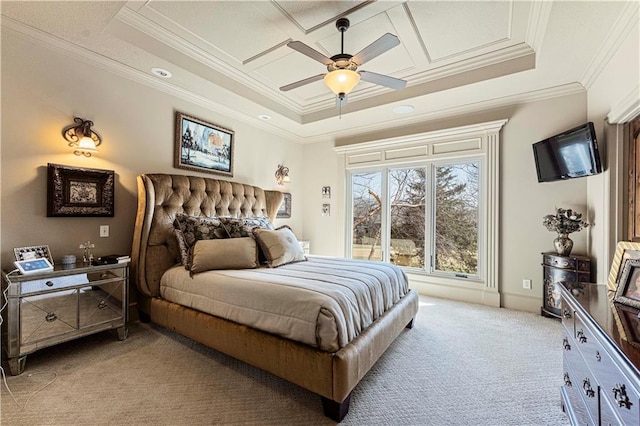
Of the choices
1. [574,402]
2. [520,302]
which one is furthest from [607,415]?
[520,302]

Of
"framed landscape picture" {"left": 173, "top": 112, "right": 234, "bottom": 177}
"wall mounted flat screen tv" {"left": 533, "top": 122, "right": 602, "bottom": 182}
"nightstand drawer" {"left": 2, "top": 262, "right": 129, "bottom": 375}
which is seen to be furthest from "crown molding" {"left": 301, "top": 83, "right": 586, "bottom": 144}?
"nightstand drawer" {"left": 2, "top": 262, "right": 129, "bottom": 375}

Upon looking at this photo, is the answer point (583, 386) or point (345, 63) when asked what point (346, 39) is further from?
point (583, 386)

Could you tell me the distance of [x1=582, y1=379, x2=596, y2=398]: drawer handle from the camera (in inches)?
46.8

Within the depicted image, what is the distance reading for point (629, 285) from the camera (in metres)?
1.29

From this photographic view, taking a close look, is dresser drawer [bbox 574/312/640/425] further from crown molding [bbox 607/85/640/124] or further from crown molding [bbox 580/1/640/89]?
crown molding [bbox 580/1/640/89]

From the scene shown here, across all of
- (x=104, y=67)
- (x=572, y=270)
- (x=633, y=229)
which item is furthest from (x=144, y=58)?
(x=572, y=270)

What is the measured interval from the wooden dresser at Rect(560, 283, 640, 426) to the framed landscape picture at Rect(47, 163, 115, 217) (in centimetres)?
364

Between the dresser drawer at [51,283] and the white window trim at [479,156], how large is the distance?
4.03 meters

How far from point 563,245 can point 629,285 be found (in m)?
2.12

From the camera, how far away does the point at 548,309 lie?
313 centimetres

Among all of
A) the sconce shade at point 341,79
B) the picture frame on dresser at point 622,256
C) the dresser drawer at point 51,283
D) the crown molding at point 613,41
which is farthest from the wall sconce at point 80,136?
the crown molding at point 613,41

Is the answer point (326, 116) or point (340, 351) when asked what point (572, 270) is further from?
point (326, 116)

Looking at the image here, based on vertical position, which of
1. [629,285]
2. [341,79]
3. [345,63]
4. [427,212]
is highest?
[345,63]

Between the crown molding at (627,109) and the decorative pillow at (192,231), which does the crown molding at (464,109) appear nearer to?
the crown molding at (627,109)
